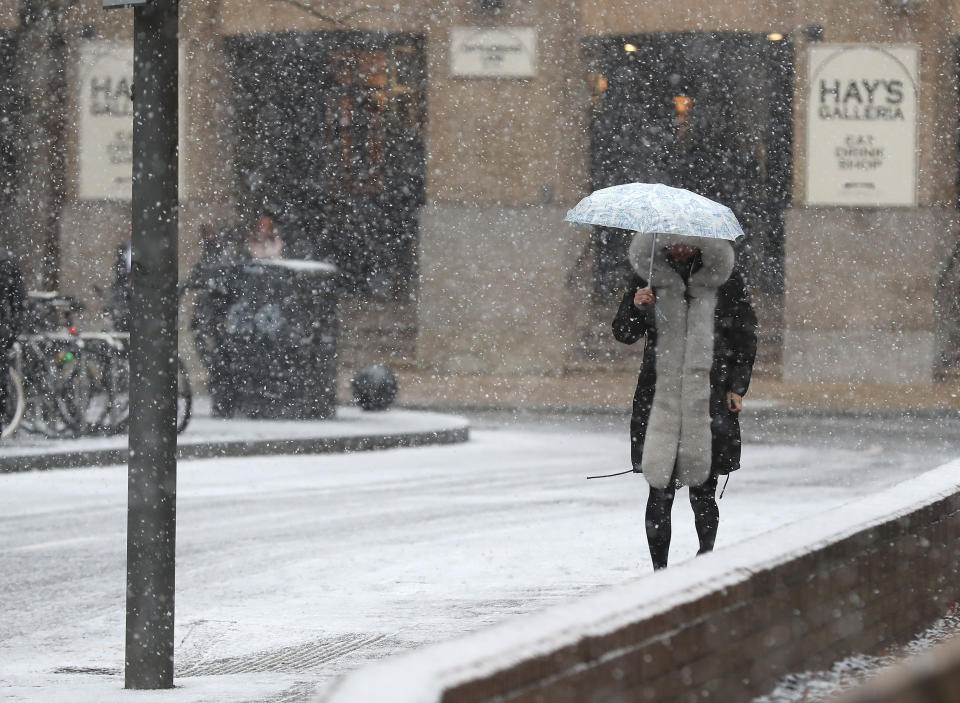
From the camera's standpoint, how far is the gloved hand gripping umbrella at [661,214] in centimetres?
691

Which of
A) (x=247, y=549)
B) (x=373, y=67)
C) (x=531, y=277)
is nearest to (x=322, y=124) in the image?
(x=373, y=67)

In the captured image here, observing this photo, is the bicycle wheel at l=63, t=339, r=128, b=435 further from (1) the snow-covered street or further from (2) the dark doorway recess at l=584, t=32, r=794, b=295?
(2) the dark doorway recess at l=584, t=32, r=794, b=295

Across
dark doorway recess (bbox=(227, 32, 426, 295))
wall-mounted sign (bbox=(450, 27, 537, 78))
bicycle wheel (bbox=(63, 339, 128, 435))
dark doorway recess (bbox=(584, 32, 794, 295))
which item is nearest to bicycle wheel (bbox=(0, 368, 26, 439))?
bicycle wheel (bbox=(63, 339, 128, 435))

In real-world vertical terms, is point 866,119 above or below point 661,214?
above

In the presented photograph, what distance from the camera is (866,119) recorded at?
87.2ft

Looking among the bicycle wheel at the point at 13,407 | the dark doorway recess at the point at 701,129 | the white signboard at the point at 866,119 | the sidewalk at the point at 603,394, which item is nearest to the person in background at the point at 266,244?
the sidewalk at the point at 603,394

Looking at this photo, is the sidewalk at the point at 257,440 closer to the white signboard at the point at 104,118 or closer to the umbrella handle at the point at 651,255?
the umbrella handle at the point at 651,255

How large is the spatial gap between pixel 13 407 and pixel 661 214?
28.9 feet

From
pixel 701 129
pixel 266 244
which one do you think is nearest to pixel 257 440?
pixel 266 244

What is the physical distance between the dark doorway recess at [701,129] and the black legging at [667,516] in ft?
70.1

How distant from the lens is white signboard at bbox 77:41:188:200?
1096 inches

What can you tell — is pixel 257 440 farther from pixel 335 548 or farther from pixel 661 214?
pixel 661 214

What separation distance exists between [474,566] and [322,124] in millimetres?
21656

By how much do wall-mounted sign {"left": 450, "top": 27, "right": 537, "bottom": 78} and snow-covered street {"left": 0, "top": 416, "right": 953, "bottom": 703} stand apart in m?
12.0
